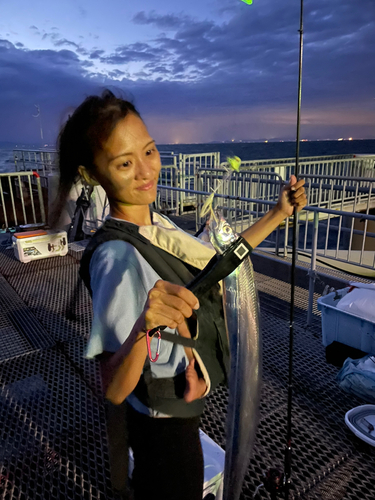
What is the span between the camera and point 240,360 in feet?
3.91

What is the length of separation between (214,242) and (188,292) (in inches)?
9.1

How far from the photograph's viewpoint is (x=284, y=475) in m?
1.67

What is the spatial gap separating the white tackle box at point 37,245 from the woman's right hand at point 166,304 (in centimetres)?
500

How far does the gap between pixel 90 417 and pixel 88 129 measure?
7.02 ft

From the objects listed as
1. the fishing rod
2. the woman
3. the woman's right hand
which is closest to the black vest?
the woman

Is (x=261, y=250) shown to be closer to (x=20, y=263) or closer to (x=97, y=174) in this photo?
(x=20, y=263)

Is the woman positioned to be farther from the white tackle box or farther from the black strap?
the white tackle box

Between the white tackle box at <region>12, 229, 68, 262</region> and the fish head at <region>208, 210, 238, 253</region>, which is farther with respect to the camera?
the white tackle box at <region>12, 229, 68, 262</region>

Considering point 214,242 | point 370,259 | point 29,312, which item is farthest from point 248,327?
point 370,259

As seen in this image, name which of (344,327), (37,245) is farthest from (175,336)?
(37,245)

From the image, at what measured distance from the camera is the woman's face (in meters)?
1.11

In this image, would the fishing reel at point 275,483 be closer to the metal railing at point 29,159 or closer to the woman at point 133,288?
the woman at point 133,288

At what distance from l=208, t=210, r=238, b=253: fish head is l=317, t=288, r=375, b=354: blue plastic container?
2.34 m

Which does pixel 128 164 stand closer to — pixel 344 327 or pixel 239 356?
pixel 239 356
